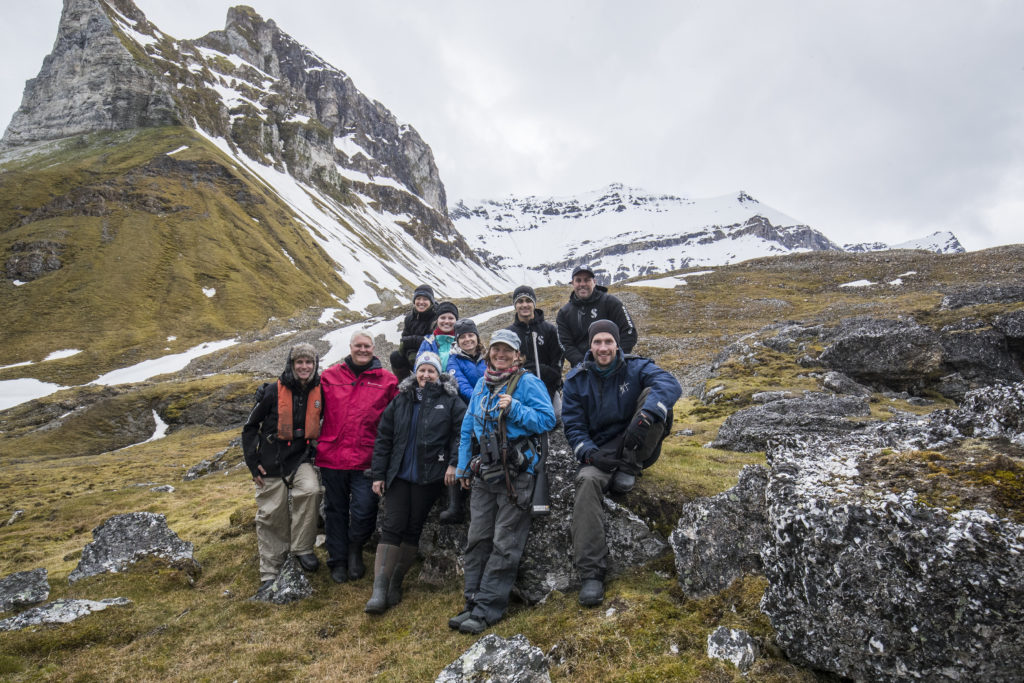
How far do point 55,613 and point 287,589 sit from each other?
134 inches

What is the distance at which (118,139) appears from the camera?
128 metres

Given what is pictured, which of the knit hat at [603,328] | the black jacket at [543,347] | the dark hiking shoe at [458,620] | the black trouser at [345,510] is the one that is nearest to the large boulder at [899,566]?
the knit hat at [603,328]

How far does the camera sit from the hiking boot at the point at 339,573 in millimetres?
8961

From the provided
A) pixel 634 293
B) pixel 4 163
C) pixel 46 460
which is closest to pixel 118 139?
pixel 4 163

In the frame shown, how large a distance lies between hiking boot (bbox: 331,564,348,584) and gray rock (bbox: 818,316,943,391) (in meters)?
17.8

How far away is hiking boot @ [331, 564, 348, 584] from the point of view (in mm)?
8961

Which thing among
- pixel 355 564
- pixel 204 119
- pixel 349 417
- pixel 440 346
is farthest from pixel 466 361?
pixel 204 119

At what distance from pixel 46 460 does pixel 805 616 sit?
41748 millimetres

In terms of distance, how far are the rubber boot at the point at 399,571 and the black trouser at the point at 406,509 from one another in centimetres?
12

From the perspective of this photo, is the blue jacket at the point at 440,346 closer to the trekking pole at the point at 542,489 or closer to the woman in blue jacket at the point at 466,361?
the woman in blue jacket at the point at 466,361

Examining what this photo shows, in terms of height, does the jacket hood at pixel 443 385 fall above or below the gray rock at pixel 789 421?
above

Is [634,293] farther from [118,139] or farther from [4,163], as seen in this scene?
[4,163]

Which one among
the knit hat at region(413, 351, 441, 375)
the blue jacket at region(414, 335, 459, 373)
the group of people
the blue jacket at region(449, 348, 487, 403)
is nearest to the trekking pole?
the group of people

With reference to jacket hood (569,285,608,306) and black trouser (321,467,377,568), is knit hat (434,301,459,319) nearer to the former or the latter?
jacket hood (569,285,608,306)
